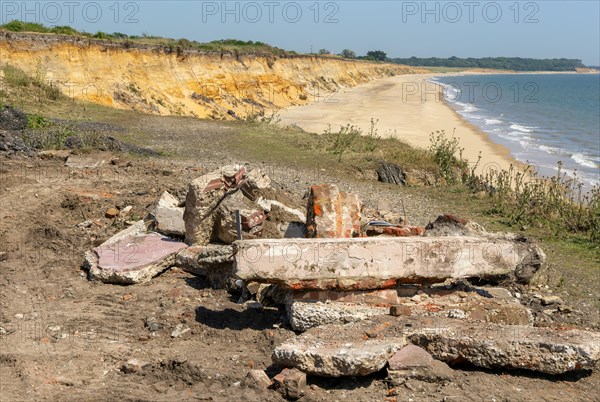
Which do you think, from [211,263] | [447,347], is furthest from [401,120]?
[447,347]

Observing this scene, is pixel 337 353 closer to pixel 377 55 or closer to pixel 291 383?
pixel 291 383

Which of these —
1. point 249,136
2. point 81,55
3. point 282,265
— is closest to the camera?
point 282,265

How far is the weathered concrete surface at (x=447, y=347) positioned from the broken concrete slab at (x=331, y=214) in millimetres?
1444

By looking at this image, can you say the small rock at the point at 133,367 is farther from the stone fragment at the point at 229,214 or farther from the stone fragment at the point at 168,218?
the stone fragment at the point at 168,218

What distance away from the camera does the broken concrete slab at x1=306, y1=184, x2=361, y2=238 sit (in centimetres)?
656

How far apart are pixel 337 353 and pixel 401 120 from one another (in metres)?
32.0

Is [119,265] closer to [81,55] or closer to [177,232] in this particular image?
[177,232]

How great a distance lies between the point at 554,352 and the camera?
497 centimetres

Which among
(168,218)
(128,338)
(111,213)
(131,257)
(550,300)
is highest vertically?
(168,218)

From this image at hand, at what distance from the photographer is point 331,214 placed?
6.65 metres

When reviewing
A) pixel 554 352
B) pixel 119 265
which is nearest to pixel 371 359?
pixel 554 352

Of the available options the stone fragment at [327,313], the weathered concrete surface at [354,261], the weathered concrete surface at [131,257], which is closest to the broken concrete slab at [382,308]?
the stone fragment at [327,313]

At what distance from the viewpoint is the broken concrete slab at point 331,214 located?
6.56 m

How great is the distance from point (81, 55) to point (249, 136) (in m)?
11.3
